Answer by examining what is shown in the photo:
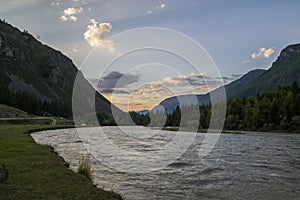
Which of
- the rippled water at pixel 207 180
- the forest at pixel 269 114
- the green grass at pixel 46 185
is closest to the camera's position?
the green grass at pixel 46 185

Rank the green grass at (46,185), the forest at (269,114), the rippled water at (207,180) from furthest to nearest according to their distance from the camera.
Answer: the forest at (269,114) < the rippled water at (207,180) < the green grass at (46,185)

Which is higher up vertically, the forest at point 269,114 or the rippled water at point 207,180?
the forest at point 269,114

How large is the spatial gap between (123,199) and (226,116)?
441 ft

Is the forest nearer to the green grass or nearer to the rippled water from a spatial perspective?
the rippled water

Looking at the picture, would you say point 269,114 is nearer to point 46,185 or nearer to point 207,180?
point 207,180

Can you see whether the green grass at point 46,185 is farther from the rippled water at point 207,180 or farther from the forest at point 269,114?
A: the forest at point 269,114

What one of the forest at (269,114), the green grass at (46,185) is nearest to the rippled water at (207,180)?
the green grass at (46,185)

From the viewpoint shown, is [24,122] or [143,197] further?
[24,122]

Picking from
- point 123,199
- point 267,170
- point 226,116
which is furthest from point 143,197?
point 226,116

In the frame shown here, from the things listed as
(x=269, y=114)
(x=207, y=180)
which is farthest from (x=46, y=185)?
(x=269, y=114)

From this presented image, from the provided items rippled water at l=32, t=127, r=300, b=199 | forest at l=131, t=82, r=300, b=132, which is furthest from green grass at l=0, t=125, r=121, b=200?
forest at l=131, t=82, r=300, b=132

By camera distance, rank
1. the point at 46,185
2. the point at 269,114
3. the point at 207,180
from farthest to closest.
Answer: the point at 269,114 < the point at 207,180 < the point at 46,185

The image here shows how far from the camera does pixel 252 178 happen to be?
25359 mm

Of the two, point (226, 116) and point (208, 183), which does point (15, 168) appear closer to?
point (208, 183)
